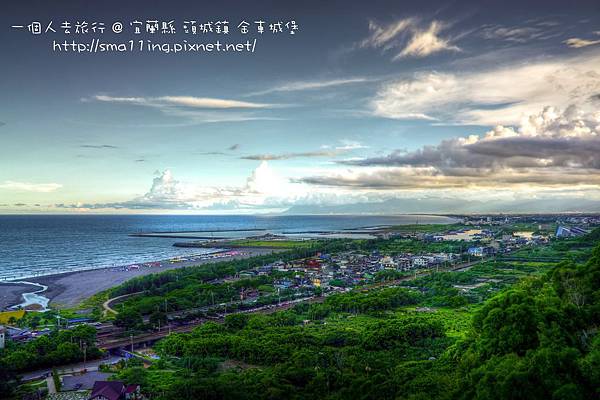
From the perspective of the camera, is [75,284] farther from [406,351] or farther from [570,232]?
[570,232]

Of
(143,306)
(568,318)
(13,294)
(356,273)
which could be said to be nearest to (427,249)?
(356,273)

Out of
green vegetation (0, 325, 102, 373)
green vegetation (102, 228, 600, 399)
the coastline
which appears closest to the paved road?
the coastline

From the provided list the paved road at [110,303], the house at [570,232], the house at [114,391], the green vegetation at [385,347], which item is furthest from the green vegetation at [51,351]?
the house at [570,232]

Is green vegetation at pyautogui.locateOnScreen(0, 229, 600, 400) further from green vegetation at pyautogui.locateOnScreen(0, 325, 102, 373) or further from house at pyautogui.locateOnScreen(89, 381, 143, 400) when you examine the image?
house at pyautogui.locateOnScreen(89, 381, 143, 400)

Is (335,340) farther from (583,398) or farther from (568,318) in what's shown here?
(583,398)

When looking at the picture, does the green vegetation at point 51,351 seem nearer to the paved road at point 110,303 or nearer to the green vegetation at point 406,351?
the green vegetation at point 406,351

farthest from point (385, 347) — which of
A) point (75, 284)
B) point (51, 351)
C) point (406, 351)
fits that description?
point (75, 284)
